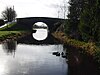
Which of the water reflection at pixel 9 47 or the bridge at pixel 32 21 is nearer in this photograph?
the water reflection at pixel 9 47

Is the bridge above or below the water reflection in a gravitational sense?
above

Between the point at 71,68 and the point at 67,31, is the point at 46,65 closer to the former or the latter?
the point at 71,68

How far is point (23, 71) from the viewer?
33188mm

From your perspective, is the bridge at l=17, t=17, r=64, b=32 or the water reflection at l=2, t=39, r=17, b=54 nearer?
the water reflection at l=2, t=39, r=17, b=54

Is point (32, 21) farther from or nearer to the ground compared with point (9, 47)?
farther from the ground

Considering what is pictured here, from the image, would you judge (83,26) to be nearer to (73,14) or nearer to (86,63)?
(86,63)

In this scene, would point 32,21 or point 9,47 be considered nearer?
point 9,47

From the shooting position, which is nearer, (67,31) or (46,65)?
(46,65)

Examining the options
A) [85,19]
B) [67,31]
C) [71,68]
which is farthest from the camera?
[67,31]

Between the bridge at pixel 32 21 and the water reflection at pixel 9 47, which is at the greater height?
the bridge at pixel 32 21

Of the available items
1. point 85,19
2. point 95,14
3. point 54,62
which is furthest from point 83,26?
point 54,62

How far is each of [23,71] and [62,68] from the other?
5.56m

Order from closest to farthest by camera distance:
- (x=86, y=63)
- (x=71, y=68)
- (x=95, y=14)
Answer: (x=71, y=68) → (x=86, y=63) → (x=95, y=14)

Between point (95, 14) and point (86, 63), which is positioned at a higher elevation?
point (95, 14)
